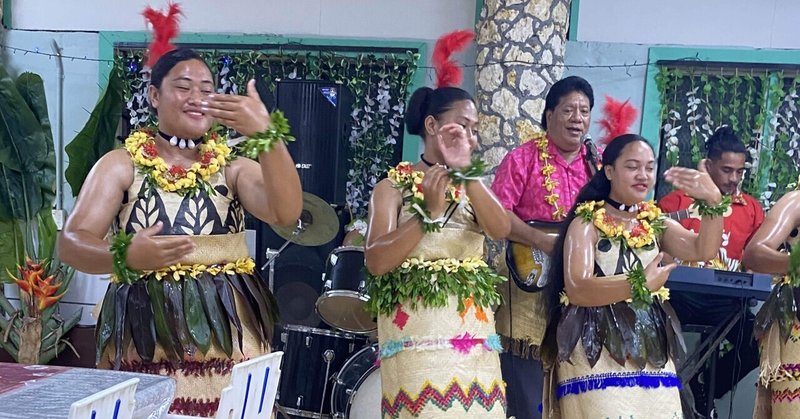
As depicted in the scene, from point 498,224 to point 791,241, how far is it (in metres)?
1.49

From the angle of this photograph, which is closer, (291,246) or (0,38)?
(291,246)

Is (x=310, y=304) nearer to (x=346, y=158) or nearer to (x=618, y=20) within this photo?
(x=346, y=158)

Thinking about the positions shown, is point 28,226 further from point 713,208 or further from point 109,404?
point 109,404

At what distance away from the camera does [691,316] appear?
4977 millimetres

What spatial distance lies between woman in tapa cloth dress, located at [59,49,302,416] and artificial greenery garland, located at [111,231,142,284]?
34 millimetres

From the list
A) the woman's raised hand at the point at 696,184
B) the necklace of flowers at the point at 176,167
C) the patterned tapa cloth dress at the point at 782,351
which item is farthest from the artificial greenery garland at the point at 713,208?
the necklace of flowers at the point at 176,167

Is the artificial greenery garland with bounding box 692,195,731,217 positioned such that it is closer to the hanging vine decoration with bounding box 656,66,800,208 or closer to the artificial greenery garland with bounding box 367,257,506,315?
the artificial greenery garland with bounding box 367,257,506,315

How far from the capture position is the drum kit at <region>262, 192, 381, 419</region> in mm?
4355

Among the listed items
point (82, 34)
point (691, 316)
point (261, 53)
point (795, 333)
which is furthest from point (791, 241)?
point (82, 34)

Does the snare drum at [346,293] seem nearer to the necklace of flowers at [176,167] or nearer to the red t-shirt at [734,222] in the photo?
the necklace of flowers at [176,167]

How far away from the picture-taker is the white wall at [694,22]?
543cm

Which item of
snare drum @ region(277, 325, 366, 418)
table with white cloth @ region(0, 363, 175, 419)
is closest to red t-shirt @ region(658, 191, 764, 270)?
snare drum @ region(277, 325, 366, 418)

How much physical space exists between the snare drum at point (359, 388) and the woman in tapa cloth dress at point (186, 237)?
1.50m

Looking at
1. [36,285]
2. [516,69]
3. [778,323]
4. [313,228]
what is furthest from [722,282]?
[36,285]
